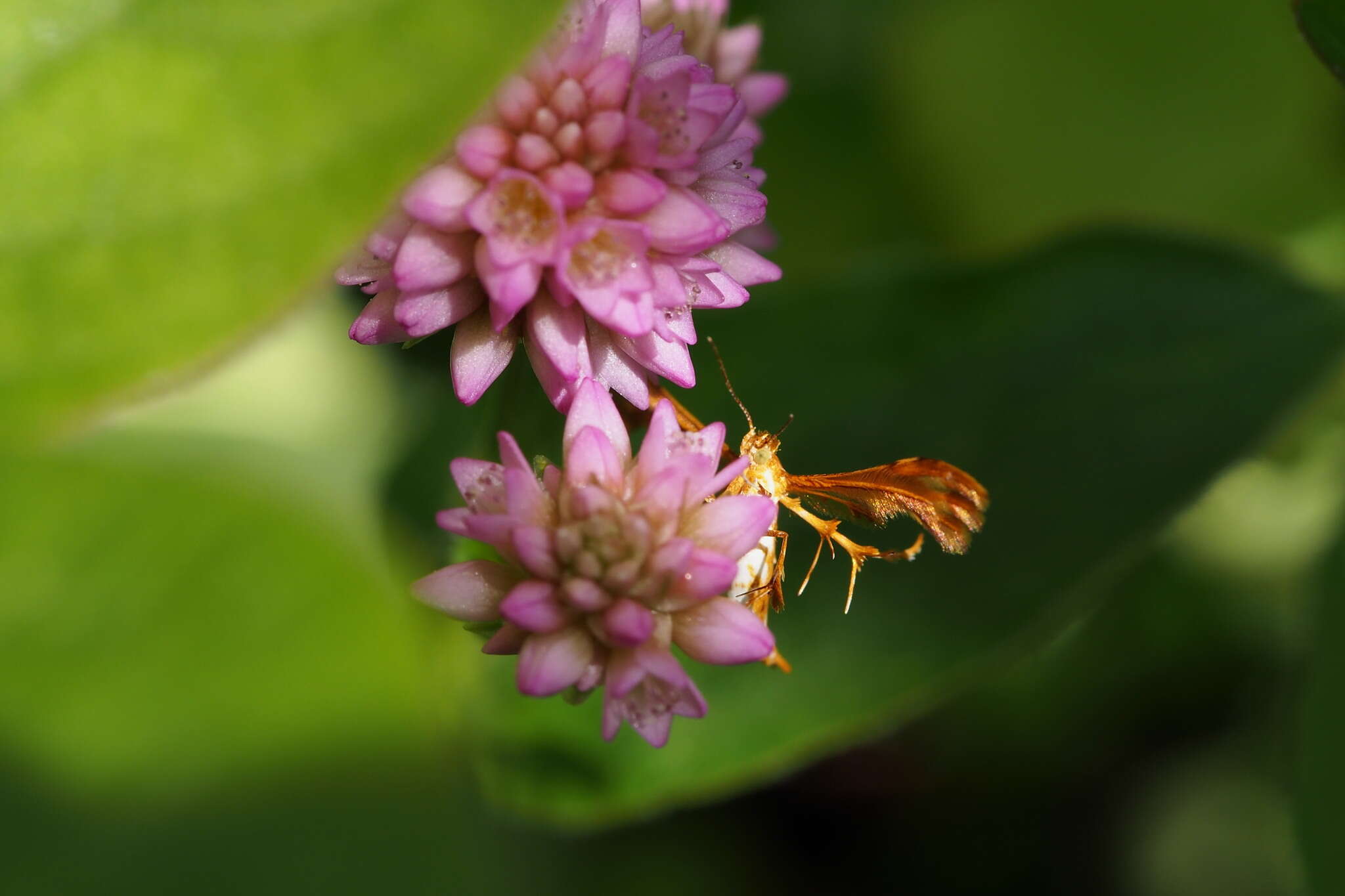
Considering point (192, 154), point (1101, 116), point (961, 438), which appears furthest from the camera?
point (1101, 116)

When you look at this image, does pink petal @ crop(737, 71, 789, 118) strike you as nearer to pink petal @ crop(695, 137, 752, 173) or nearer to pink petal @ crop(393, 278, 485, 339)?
pink petal @ crop(695, 137, 752, 173)

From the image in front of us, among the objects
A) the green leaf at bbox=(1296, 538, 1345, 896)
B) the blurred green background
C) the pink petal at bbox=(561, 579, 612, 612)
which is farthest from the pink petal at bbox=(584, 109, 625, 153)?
the green leaf at bbox=(1296, 538, 1345, 896)

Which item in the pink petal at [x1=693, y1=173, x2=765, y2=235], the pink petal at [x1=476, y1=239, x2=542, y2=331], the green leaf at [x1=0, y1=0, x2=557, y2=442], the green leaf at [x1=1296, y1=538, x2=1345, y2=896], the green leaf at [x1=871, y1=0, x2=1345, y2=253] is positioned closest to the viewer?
the green leaf at [x1=0, y1=0, x2=557, y2=442]

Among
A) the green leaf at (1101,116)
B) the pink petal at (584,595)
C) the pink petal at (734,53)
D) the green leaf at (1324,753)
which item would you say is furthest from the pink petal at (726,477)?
the green leaf at (1101,116)

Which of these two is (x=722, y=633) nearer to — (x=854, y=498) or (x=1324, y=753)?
(x=854, y=498)

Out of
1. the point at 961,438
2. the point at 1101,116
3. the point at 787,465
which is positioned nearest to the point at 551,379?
the point at 787,465

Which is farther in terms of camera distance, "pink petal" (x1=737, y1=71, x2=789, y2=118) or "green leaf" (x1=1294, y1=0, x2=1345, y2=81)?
"pink petal" (x1=737, y1=71, x2=789, y2=118)

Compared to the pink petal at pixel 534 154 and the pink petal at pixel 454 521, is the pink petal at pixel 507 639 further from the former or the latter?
the pink petal at pixel 534 154
